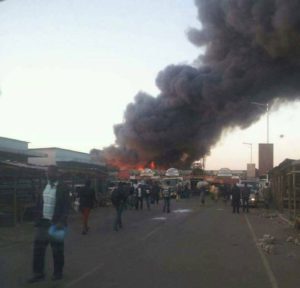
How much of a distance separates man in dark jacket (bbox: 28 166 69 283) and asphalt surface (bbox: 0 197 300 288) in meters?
0.22

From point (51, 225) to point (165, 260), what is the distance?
2.66m

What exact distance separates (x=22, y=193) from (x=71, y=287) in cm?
1321

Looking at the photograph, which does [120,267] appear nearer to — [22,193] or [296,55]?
[22,193]

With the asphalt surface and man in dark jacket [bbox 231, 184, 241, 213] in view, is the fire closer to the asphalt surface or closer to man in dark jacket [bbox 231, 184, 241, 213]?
man in dark jacket [bbox 231, 184, 241, 213]

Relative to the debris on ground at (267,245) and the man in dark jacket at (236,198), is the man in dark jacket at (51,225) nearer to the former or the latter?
the debris on ground at (267,245)

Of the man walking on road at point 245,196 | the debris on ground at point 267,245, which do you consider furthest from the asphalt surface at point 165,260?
the man walking on road at point 245,196

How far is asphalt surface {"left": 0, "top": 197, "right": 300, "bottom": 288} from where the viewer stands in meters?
7.63

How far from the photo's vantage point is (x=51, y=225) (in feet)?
24.9

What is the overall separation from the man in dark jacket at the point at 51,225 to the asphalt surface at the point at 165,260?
217 mm

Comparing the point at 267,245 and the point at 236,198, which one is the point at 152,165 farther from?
the point at 267,245

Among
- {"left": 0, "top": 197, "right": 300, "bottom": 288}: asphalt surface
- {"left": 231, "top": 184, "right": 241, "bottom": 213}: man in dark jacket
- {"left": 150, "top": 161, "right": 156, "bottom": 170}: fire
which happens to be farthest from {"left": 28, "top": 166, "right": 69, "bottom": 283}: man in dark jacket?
{"left": 150, "top": 161, "right": 156, "bottom": 170}: fire

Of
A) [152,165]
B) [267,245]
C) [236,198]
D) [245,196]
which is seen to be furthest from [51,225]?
[152,165]

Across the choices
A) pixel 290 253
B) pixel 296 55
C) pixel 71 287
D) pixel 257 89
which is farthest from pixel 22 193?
pixel 257 89

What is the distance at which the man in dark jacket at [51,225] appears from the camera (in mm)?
7569
